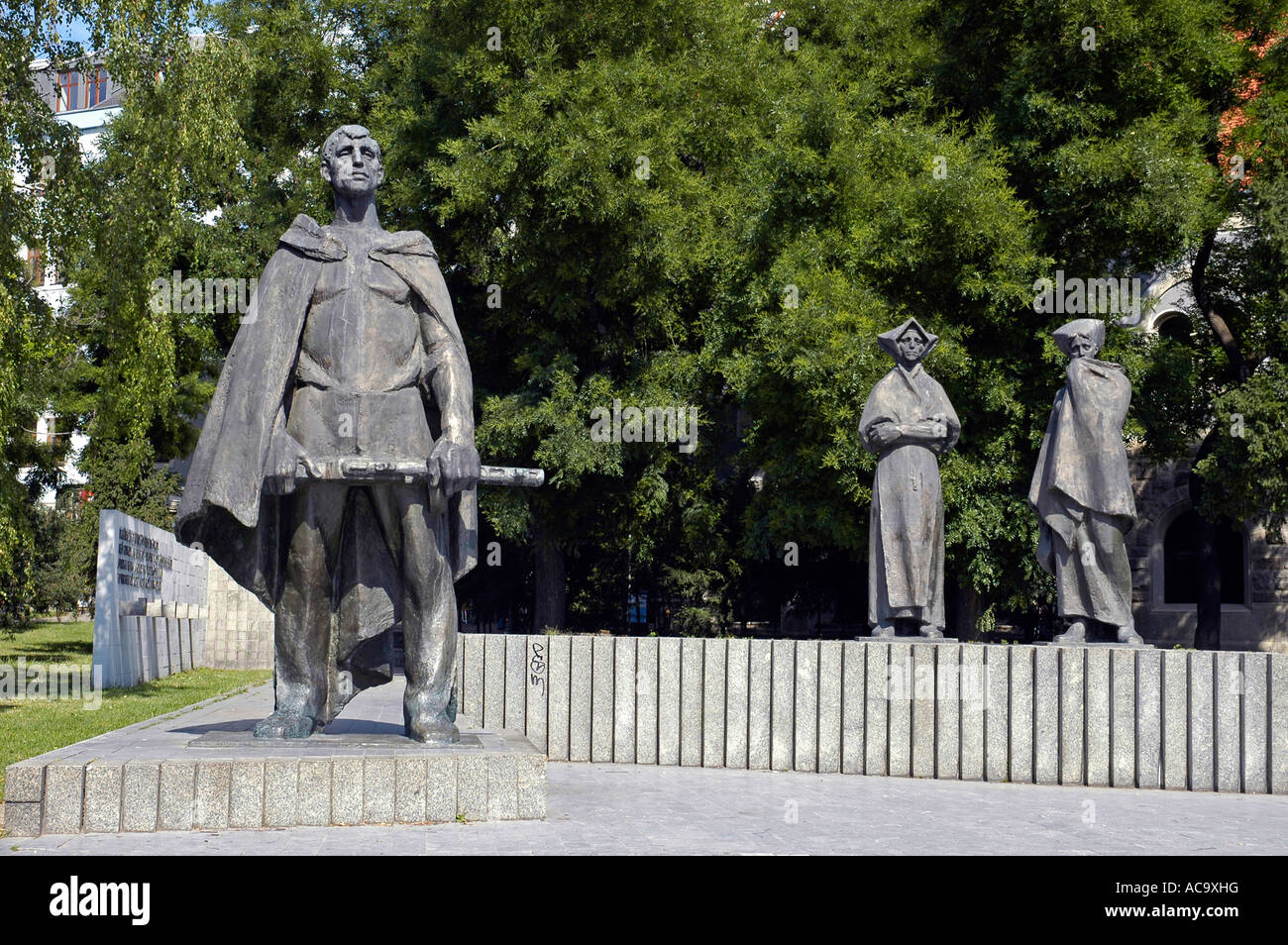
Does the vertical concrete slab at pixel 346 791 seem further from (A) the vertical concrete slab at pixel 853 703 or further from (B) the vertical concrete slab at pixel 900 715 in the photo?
(B) the vertical concrete slab at pixel 900 715

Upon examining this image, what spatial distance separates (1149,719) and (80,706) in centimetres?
1024

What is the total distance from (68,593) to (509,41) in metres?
19.0

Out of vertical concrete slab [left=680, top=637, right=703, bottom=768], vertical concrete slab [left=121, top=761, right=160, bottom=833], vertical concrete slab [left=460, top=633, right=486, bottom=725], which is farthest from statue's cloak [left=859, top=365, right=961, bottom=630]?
vertical concrete slab [left=121, top=761, right=160, bottom=833]

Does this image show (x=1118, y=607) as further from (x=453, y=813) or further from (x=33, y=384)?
(x=33, y=384)

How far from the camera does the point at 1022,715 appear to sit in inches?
372

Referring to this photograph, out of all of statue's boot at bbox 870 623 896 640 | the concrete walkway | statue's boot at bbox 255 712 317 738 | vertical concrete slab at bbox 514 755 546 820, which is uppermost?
statue's boot at bbox 870 623 896 640

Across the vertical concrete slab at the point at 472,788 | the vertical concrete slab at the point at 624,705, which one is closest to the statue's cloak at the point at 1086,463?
the vertical concrete slab at the point at 624,705

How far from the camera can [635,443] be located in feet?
77.0

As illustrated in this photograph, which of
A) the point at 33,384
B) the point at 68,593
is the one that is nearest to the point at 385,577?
the point at 33,384

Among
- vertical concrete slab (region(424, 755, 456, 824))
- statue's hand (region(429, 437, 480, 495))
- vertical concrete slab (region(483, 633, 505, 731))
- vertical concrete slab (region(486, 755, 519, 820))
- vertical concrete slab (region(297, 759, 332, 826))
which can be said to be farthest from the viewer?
vertical concrete slab (region(483, 633, 505, 731))

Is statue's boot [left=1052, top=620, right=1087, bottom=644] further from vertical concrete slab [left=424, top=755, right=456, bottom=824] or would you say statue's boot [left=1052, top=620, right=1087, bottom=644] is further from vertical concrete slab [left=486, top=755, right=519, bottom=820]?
vertical concrete slab [left=424, top=755, right=456, bottom=824]

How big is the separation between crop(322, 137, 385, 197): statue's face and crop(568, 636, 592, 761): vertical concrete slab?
166 inches

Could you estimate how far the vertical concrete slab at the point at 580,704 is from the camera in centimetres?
992

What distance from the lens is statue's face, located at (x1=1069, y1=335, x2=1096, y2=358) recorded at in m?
10.6
